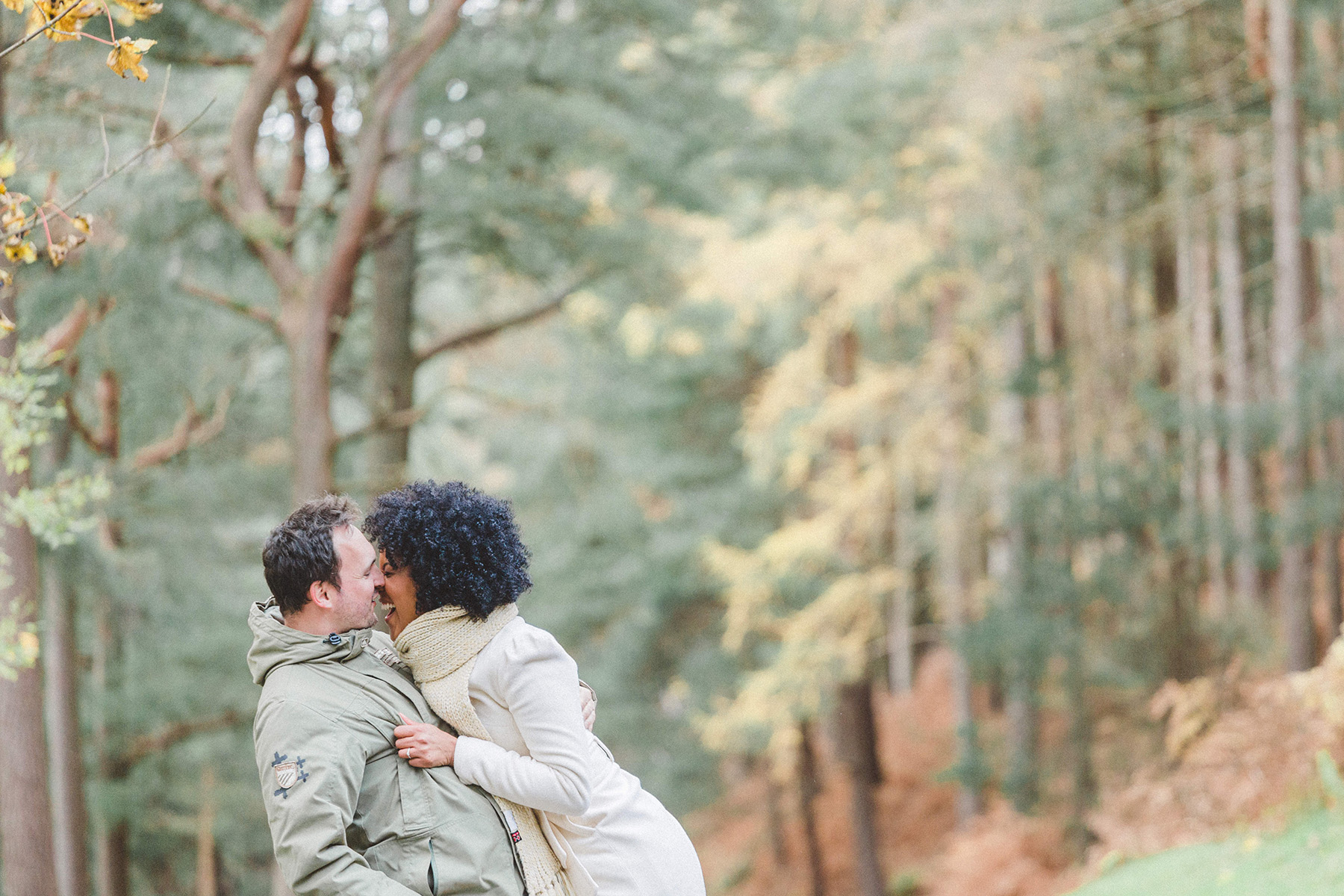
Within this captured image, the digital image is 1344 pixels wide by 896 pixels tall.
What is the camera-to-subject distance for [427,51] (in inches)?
250

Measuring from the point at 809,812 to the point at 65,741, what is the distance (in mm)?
10090

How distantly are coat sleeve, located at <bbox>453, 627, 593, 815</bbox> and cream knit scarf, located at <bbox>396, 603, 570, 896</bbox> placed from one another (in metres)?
Answer: 0.06

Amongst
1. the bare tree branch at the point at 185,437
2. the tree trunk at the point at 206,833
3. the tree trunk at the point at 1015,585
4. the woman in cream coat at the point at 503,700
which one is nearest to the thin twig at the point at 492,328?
the bare tree branch at the point at 185,437

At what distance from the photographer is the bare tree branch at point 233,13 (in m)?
6.13

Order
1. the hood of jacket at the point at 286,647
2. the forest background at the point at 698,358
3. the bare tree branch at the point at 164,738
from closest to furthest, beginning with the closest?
the hood of jacket at the point at 286,647 < the forest background at the point at 698,358 < the bare tree branch at the point at 164,738

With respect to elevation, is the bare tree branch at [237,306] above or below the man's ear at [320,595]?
above

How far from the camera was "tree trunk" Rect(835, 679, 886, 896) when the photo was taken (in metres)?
14.2

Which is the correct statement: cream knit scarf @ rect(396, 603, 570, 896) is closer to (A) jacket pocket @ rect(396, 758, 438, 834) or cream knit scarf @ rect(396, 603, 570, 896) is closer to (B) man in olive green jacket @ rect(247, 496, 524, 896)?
(B) man in olive green jacket @ rect(247, 496, 524, 896)

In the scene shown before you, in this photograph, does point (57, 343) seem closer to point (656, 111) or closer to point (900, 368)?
point (656, 111)

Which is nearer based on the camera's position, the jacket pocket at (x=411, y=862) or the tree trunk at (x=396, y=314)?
the jacket pocket at (x=411, y=862)

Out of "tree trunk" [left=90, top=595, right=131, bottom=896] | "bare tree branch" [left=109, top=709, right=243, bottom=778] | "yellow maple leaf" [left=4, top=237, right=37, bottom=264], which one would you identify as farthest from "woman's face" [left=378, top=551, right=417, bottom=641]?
"tree trunk" [left=90, top=595, right=131, bottom=896]

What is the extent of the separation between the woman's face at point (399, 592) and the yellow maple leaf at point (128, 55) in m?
1.33

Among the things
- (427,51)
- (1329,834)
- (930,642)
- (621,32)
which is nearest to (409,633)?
(427,51)

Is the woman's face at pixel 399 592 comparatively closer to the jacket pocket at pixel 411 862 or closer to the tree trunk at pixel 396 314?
the jacket pocket at pixel 411 862
